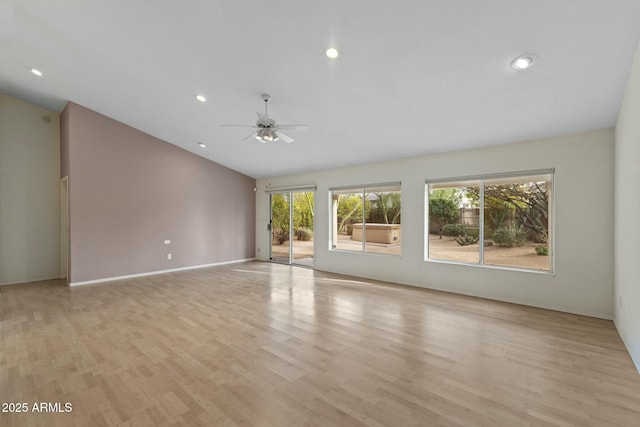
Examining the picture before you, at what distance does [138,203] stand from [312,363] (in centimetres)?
556

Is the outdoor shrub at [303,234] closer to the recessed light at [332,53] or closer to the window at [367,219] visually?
the window at [367,219]

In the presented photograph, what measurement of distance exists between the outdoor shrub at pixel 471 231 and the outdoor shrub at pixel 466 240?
5 centimetres

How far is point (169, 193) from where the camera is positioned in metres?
6.63

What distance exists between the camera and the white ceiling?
2.26m

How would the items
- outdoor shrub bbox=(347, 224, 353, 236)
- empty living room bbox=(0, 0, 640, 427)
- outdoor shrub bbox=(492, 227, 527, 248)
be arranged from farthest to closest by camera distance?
outdoor shrub bbox=(347, 224, 353, 236) → outdoor shrub bbox=(492, 227, 527, 248) → empty living room bbox=(0, 0, 640, 427)

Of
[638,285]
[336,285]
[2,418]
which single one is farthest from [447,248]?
[2,418]

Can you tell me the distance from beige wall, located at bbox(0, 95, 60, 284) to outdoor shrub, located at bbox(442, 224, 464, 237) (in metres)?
8.01

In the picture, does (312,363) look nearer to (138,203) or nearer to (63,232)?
(138,203)

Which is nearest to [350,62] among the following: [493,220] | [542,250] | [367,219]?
[493,220]

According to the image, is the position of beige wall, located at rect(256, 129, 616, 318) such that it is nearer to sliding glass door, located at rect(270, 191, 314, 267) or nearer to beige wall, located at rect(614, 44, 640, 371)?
beige wall, located at rect(614, 44, 640, 371)

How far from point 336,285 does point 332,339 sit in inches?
93.3

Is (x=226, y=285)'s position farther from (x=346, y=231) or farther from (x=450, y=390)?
(x=450, y=390)

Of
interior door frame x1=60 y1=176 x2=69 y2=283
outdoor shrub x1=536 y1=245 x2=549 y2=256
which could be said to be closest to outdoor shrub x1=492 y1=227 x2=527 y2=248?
outdoor shrub x1=536 y1=245 x2=549 y2=256

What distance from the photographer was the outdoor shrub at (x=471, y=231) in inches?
188
